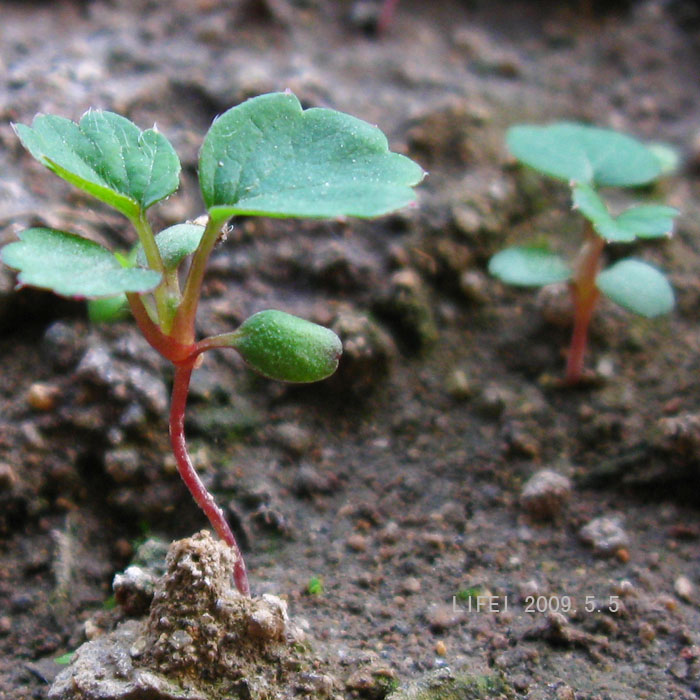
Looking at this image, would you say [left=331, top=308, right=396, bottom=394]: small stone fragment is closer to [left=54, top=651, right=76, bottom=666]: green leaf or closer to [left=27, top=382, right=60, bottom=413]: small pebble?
[left=27, top=382, right=60, bottom=413]: small pebble

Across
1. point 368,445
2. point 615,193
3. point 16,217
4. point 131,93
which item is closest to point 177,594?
point 368,445

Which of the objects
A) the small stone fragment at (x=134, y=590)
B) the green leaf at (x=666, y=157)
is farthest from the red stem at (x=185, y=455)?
the green leaf at (x=666, y=157)

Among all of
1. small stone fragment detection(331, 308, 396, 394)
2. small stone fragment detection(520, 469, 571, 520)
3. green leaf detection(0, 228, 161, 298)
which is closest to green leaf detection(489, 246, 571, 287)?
small stone fragment detection(331, 308, 396, 394)

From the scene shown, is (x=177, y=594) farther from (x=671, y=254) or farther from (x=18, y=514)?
(x=671, y=254)

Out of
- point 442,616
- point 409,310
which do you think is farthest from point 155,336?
point 409,310

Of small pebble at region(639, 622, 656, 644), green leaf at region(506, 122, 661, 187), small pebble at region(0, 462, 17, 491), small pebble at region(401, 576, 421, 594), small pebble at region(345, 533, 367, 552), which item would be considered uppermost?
green leaf at region(506, 122, 661, 187)

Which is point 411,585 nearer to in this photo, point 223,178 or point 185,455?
point 185,455
